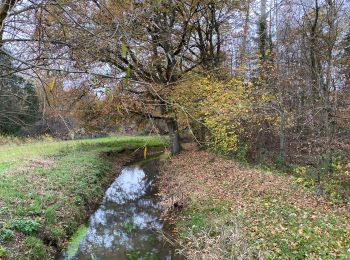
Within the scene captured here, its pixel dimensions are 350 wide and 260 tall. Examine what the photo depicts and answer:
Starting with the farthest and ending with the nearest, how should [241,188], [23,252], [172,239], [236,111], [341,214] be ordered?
[236,111] → [241,188] → [172,239] → [341,214] → [23,252]

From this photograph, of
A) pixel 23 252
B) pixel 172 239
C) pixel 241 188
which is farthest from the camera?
pixel 241 188

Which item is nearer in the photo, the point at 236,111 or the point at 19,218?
the point at 19,218

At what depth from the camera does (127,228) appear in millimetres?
9664

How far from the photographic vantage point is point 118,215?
10938 millimetres

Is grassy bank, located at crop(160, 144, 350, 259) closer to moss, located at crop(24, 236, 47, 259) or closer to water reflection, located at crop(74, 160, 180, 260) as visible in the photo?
water reflection, located at crop(74, 160, 180, 260)

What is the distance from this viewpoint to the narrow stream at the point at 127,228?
7926 millimetres

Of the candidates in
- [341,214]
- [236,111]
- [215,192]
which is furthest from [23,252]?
[236,111]

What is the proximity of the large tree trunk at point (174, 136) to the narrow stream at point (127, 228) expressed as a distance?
4.98 meters

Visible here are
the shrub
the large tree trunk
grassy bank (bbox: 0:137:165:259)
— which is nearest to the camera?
grassy bank (bbox: 0:137:165:259)

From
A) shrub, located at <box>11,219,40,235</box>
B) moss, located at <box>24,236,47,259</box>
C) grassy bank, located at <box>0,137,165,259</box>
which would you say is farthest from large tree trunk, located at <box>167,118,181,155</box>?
moss, located at <box>24,236,47,259</box>

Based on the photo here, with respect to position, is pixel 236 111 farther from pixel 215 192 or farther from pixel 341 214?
pixel 341 214

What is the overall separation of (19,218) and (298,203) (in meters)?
7.13

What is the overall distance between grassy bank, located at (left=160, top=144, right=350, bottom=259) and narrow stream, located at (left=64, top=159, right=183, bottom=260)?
63 centimetres

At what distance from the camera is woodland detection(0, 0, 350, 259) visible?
384 cm
